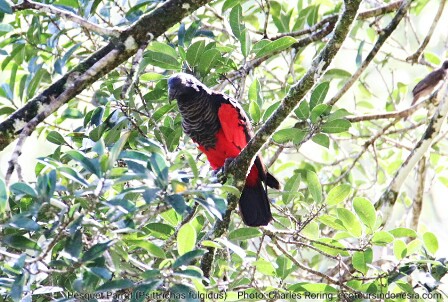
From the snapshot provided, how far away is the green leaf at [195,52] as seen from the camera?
3.75 meters

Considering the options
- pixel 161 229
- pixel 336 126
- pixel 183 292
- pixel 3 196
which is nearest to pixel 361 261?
pixel 336 126

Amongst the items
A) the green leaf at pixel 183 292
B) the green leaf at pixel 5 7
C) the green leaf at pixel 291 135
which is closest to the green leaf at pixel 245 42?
the green leaf at pixel 291 135

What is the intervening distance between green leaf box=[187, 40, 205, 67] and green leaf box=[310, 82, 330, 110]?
0.66 meters

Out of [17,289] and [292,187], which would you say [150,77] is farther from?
[17,289]

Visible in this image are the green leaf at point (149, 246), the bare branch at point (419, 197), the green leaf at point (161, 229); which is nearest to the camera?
the green leaf at point (149, 246)

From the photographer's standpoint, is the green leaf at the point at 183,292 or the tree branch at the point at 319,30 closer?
the green leaf at the point at 183,292

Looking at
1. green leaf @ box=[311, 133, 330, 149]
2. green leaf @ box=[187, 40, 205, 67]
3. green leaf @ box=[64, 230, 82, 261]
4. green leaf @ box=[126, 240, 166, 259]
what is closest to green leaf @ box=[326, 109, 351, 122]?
green leaf @ box=[311, 133, 330, 149]

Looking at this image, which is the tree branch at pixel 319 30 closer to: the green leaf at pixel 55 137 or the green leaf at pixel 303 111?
the green leaf at pixel 303 111

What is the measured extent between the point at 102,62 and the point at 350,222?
57.3 inches

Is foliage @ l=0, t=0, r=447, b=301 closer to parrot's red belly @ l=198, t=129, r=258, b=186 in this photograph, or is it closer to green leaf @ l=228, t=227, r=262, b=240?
green leaf @ l=228, t=227, r=262, b=240

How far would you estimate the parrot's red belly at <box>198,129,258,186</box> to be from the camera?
4387 mm

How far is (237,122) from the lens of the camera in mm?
4262

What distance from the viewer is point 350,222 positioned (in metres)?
3.41

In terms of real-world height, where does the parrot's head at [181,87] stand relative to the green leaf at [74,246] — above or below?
above
